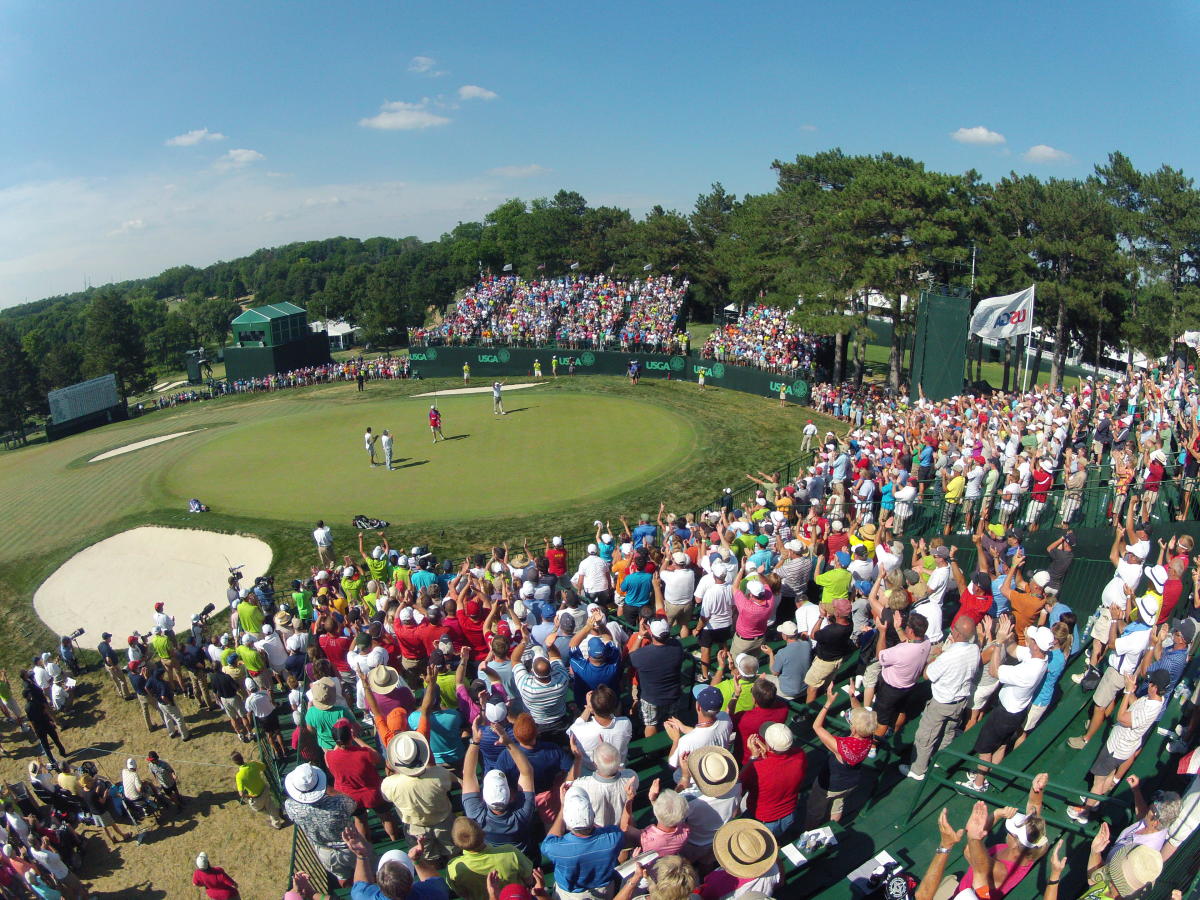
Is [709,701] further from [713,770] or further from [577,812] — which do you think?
[577,812]

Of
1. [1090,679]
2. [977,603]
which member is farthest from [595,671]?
[1090,679]

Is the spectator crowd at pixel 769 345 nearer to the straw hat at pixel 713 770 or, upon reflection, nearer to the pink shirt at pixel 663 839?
the straw hat at pixel 713 770

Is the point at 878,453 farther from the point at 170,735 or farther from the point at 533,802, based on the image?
the point at 170,735

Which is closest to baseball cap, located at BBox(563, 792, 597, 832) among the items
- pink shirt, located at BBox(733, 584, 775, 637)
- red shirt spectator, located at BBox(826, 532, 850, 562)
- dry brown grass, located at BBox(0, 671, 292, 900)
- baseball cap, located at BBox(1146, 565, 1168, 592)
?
pink shirt, located at BBox(733, 584, 775, 637)

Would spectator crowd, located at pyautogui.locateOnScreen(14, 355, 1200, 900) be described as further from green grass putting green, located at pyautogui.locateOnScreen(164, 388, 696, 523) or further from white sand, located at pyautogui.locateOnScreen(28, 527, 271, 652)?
green grass putting green, located at pyautogui.locateOnScreen(164, 388, 696, 523)

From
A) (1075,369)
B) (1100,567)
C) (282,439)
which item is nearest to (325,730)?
(1100,567)
